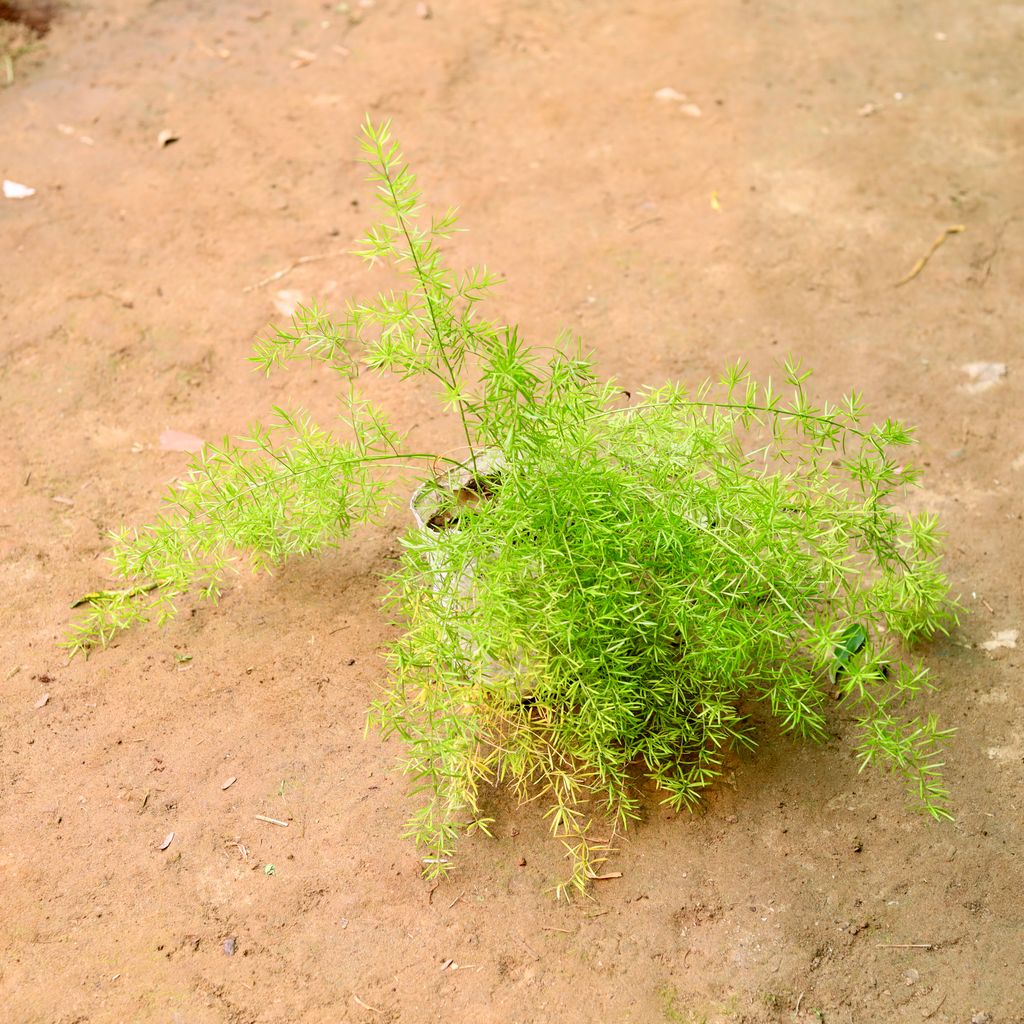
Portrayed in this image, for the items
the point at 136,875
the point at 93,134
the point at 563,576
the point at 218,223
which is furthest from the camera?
the point at 93,134

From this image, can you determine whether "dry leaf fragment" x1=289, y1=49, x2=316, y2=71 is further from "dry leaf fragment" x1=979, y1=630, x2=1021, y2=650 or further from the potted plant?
"dry leaf fragment" x1=979, y1=630, x2=1021, y2=650

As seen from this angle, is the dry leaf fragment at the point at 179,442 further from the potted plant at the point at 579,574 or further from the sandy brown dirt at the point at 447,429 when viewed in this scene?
the potted plant at the point at 579,574

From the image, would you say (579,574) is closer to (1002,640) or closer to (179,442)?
(1002,640)

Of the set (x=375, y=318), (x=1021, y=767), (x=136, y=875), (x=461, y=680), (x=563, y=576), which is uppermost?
(x=375, y=318)

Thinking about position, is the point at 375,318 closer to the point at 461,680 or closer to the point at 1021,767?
the point at 461,680

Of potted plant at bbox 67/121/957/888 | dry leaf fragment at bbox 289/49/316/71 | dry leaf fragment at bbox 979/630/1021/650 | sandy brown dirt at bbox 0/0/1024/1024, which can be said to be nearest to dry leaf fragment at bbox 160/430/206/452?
sandy brown dirt at bbox 0/0/1024/1024

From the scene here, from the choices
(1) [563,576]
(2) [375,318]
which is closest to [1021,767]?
(1) [563,576]
